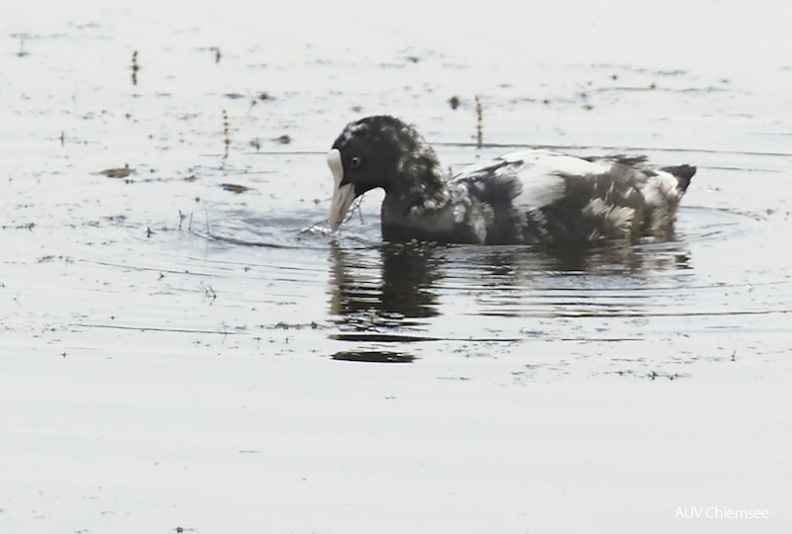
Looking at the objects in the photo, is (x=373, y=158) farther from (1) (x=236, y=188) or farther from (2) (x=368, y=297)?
(2) (x=368, y=297)

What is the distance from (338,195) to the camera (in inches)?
434

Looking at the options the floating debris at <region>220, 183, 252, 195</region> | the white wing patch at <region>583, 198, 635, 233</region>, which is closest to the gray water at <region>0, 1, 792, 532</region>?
the floating debris at <region>220, 183, 252, 195</region>

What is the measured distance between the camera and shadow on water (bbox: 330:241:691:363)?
8.63 m

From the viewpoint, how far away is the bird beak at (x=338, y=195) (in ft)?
35.9

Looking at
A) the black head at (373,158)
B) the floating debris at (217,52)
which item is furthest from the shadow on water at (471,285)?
the floating debris at (217,52)

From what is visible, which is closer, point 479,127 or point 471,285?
point 471,285

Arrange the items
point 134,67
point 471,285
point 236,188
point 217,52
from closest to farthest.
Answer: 1. point 471,285
2. point 236,188
3. point 134,67
4. point 217,52

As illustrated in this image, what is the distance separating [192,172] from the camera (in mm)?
12602

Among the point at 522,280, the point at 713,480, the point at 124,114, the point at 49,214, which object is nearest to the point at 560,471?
the point at 713,480

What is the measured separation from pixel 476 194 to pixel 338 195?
0.84 meters

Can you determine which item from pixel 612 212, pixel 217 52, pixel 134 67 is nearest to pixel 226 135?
pixel 134 67

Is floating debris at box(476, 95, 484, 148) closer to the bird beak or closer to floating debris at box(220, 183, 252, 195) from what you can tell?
floating debris at box(220, 183, 252, 195)

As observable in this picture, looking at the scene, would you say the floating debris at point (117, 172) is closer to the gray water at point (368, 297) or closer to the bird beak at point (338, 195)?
the gray water at point (368, 297)

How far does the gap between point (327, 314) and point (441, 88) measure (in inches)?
254
